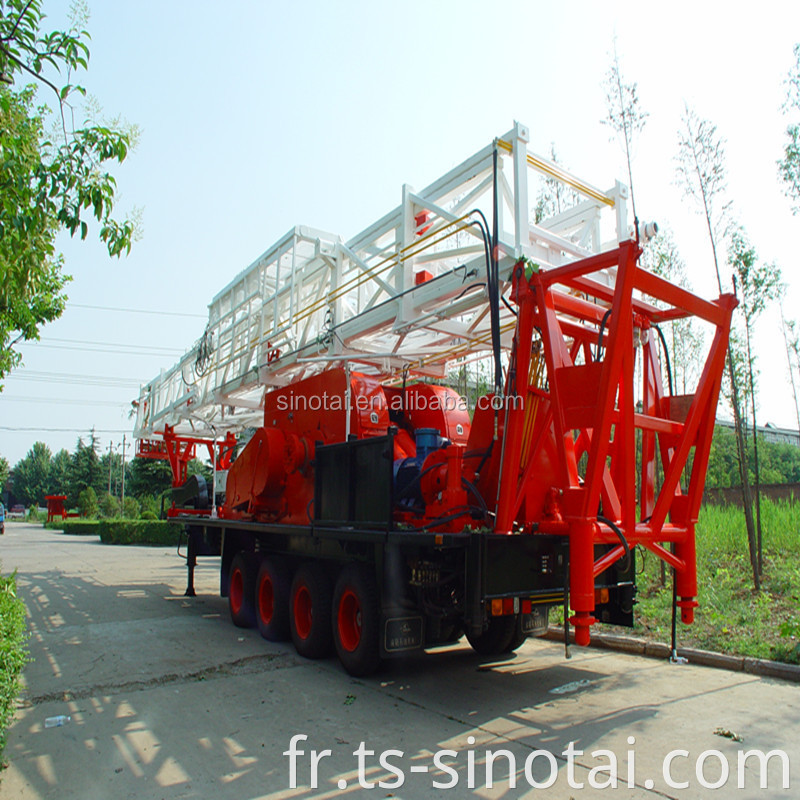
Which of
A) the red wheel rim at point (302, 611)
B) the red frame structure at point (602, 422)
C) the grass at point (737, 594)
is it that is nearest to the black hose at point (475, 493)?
the red frame structure at point (602, 422)

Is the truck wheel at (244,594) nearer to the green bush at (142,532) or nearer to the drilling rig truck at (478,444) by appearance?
the drilling rig truck at (478,444)

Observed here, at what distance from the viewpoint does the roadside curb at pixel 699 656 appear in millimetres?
6434

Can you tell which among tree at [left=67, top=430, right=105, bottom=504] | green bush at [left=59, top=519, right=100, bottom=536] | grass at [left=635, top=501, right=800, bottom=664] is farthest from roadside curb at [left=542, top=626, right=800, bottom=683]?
tree at [left=67, top=430, right=105, bottom=504]

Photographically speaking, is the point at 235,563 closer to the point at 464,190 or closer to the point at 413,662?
the point at 413,662

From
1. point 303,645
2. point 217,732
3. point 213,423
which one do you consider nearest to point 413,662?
point 303,645

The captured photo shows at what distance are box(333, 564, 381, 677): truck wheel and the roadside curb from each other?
1.90 metres

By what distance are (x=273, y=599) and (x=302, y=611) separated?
2.35 feet

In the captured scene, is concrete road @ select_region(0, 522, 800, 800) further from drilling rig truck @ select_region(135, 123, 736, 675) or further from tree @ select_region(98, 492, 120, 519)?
tree @ select_region(98, 492, 120, 519)

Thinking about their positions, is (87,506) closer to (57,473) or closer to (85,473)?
(85,473)

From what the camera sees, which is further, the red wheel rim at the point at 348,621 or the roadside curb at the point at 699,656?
the red wheel rim at the point at 348,621

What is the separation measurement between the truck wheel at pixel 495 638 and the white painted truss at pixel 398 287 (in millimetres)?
3154

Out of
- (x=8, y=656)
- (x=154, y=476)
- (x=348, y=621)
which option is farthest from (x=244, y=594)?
(x=154, y=476)

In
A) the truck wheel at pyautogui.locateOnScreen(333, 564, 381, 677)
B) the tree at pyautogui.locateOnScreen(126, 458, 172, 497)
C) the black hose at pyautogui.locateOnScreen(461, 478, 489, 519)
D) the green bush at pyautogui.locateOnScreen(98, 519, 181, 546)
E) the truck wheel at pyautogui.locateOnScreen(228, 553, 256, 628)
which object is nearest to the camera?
the black hose at pyautogui.locateOnScreen(461, 478, 489, 519)

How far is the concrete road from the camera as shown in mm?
4098
